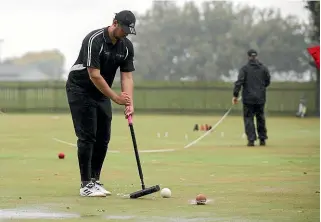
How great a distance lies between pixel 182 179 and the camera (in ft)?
42.9

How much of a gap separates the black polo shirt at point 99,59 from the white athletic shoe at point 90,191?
1059mm

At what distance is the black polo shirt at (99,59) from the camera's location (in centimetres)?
1072

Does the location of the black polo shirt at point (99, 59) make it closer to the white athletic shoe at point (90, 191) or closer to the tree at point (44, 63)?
the white athletic shoe at point (90, 191)

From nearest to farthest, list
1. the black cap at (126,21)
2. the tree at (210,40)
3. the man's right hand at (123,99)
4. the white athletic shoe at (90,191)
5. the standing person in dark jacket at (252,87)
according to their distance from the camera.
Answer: the black cap at (126,21), the white athletic shoe at (90,191), the man's right hand at (123,99), the standing person in dark jacket at (252,87), the tree at (210,40)

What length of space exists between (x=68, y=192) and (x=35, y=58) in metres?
87.0

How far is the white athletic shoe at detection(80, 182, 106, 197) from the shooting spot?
35.1ft

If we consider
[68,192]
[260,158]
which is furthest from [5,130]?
[68,192]

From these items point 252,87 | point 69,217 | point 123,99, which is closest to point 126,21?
point 123,99

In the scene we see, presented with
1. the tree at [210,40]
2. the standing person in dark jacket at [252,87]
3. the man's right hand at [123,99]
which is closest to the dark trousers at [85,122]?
the man's right hand at [123,99]

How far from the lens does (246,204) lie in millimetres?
10023

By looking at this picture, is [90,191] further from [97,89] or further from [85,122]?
[97,89]

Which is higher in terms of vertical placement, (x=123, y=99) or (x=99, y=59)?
(x=99, y=59)

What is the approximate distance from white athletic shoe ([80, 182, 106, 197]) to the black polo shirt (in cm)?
106

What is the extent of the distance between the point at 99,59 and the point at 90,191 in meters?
1.44
